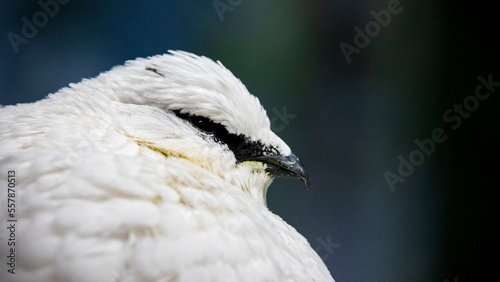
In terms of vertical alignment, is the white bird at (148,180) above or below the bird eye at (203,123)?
below

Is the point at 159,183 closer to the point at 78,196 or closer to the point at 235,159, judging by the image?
the point at 78,196

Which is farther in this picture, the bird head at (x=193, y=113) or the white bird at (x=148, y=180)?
the bird head at (x=193, y=113)

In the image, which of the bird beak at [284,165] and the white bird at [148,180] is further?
the bird beak at [284,165]

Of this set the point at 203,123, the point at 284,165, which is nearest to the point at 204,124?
the point at 203,123

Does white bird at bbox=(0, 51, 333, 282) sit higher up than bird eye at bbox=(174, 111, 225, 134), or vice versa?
bird eye at bbox=(174, 111, 225, 134)

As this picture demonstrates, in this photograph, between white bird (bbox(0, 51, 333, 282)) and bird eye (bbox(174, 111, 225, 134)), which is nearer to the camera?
white bird (bbox(0, 51, 333, 282))

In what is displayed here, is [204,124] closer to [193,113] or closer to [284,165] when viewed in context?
[193,113]
